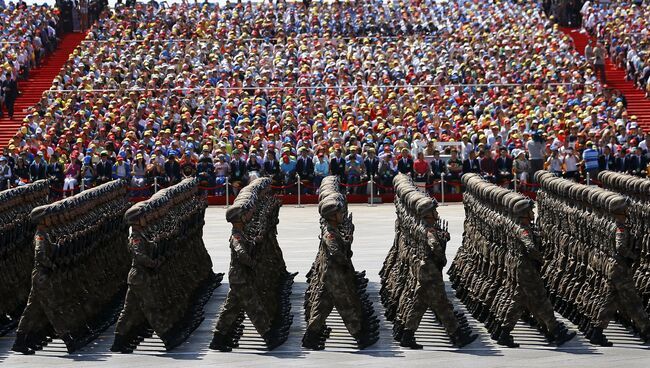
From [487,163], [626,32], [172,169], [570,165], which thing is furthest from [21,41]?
[570,165]

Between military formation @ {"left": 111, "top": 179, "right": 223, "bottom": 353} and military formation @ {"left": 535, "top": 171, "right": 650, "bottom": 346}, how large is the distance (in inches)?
165

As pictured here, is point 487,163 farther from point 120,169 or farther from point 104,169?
point 104,169

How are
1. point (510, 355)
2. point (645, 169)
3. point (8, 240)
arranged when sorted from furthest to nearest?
point (645, 169)
point (8, 240)
point (510, 355)

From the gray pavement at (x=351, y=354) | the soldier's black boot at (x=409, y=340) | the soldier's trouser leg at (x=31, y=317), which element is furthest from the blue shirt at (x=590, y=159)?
the soldier's trouser leg at (x=31, y=317)

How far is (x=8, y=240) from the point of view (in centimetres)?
1625

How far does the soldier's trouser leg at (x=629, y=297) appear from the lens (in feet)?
46.2

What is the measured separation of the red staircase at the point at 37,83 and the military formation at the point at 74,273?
21.8 m

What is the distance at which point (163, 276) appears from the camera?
1538 centimetres

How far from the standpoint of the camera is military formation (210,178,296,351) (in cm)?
1418

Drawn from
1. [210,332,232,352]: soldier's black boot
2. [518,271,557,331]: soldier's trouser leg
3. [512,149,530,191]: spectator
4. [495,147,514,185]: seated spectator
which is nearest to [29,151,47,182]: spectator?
[495,147,514,185]: seated spectator

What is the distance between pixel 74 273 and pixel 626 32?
32.3 meters

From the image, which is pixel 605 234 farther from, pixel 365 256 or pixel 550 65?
pixel 550 65

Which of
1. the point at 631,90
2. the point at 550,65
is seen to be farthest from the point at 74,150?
the point at 631,90

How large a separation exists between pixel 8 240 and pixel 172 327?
8.57 ft
